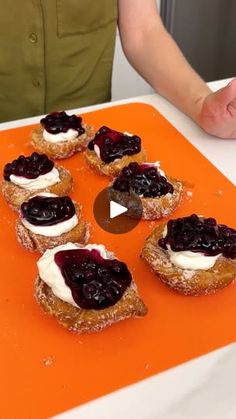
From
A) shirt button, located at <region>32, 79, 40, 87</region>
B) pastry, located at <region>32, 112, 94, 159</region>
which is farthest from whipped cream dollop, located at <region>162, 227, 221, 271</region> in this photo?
shirt button, located at <region>32, 79, 40, 87</region>

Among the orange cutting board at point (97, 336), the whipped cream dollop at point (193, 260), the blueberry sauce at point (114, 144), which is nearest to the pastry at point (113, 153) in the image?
the blueberry sauce at point (114, 144)

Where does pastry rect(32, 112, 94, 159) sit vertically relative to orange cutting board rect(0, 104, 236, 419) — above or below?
above

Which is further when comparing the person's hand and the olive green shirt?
the olive green shirt

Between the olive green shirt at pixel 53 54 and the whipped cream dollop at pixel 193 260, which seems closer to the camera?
the whipped cream dollop at pixel 193 260

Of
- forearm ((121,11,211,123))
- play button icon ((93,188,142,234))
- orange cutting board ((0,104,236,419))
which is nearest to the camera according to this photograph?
orange cutting board ((0,104,236,419))

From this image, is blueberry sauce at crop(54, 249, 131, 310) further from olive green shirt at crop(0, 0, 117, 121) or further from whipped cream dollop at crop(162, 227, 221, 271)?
olive green shirt at crop(0, 0, 117, 121)

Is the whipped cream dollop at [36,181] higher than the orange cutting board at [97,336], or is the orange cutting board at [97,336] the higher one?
the whipped cream dollop at [36,181]

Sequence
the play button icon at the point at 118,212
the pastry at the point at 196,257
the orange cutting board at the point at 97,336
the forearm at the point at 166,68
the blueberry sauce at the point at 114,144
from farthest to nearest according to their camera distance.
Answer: the forearm at the point at 166,68 < the blueberry sauce at the point at 114,144 < the play button icon at the point at 118,212 < the pastry at the point at 196,257 < the orange cutting board at the point at 97,336

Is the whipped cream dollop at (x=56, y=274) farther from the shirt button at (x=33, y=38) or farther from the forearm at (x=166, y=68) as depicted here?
the shirt button at (x=33, y=38)
